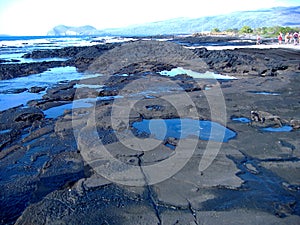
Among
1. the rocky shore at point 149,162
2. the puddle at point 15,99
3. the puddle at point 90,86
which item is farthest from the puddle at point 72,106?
the puddle at point 90,86

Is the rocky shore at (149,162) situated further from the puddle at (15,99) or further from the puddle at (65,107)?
the puddle at (15,99)

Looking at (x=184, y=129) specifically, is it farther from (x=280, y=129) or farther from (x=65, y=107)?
(x=65, y=107)

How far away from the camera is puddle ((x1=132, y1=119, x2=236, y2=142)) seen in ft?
23.7

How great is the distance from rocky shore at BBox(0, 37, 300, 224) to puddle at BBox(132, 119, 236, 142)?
16 cm

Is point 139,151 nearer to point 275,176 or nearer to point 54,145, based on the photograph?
point 54,145

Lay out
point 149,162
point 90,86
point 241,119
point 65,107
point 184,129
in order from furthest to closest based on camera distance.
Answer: point 90,86 → point 65,107 → point 241,119 → point 184,129 → point 149,162

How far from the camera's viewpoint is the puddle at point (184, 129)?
7226 mm

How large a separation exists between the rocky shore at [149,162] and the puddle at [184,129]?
159mm

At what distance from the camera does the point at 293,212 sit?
4.14 metres

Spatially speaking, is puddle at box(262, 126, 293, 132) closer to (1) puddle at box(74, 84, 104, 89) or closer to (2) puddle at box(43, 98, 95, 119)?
(2) puddle at box(43, 98, 95, 119)

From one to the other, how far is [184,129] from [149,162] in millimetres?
2284

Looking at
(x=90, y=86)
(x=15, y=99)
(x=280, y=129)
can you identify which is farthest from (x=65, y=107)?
(x=280, y=129)

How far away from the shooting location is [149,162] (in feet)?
19.0

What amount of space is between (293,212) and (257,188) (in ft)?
2.50
